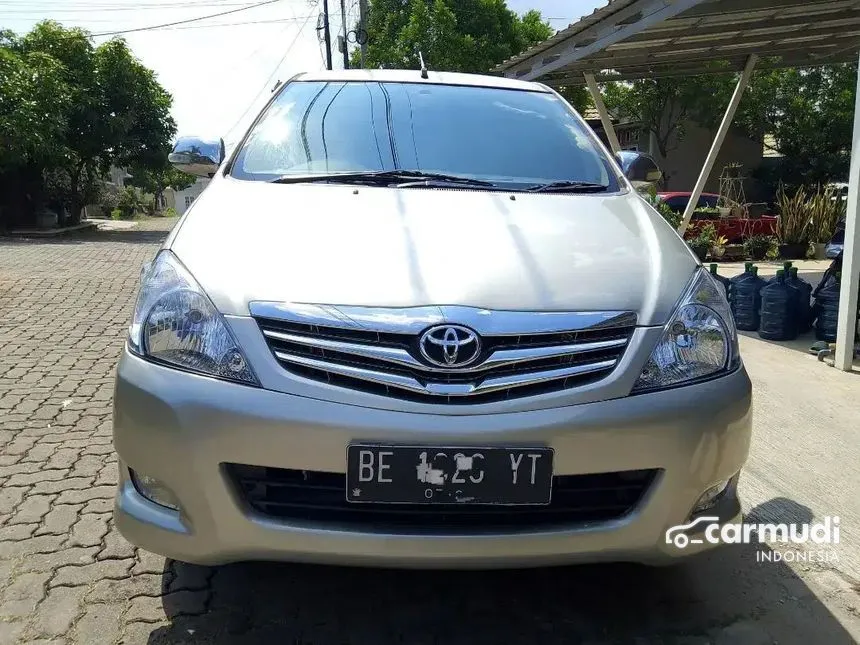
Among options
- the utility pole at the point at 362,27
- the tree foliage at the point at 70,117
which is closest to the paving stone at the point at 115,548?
the tree foliage at the point at 70,117

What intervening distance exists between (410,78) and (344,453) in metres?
2.17

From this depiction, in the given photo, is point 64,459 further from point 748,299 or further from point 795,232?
point 795,232

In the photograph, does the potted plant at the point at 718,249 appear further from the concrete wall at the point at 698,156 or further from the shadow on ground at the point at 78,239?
the concrete wall at the point at 698,156

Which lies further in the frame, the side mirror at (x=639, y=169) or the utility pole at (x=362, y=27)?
the utility pole at (x=362, y=27)

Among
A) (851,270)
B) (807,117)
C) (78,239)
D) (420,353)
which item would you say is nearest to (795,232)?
(851,270)

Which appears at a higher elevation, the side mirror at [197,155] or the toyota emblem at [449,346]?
the side mirror at [197,155]

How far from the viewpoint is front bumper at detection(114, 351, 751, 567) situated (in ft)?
5.70

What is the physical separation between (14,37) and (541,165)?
2396 centimetres

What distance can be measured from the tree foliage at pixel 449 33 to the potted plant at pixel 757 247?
13776mm

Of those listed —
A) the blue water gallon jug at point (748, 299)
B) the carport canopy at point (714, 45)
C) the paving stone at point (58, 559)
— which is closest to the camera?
the paving stone at point (58, 559)

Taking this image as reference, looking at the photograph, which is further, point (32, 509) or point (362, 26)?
point (362, 26)

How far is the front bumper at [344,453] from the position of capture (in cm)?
174

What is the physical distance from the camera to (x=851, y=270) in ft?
15.6

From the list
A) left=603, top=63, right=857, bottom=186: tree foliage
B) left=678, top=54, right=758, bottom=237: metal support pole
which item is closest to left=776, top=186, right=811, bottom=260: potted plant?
left=678, top=54, right=758, bottom=237: metal support pole
